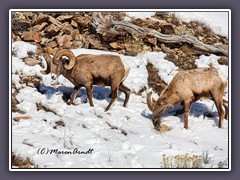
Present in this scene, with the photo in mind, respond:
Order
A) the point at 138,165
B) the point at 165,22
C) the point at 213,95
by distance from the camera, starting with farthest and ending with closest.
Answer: the point at 165,22
the point at 213,95
the point at 138,165

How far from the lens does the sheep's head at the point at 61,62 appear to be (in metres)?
12.7

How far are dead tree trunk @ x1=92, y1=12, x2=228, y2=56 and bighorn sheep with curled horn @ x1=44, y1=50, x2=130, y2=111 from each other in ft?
2.73

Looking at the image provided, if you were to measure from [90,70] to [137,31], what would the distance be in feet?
5.18

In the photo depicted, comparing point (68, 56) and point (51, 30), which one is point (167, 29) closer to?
point (68, 56)

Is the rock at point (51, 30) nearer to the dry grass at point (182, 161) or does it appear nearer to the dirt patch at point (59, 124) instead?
the dirt patch at point (59, 124)

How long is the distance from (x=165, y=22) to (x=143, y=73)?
4.10ft

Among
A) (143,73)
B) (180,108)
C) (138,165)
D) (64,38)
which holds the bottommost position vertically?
(138,165)

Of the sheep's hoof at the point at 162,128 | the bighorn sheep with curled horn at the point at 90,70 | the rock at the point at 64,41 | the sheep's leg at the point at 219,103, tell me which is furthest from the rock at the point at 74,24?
the sheep's leg at the point at 219,103

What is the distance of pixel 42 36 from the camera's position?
1324 cm

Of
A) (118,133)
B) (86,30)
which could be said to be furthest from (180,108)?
(86,30)

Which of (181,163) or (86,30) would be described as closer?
(181,163)

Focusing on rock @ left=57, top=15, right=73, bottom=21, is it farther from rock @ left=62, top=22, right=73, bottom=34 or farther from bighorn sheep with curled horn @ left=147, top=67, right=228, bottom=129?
bighorn sheep with curled horn @ left=147, top=67, right=228, bottom=129

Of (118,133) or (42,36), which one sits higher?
(42,36)

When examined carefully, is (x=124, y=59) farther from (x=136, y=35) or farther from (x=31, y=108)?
(x=31, y=108)
